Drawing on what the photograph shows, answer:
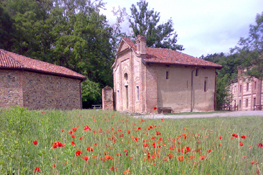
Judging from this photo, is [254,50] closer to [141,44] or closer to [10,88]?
[141,44]

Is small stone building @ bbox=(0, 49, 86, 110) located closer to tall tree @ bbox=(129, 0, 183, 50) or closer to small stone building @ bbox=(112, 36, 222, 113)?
small stone building @ bbox=(112, 36, 222, 113)

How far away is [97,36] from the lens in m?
30.4

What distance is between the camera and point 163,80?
18.4 m

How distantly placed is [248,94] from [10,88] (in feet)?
126

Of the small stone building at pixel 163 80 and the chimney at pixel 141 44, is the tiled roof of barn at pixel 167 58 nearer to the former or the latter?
the small stone building at pixel 163 80

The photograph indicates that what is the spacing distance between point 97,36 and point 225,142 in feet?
96.7

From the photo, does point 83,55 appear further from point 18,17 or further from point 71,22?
point 18,17

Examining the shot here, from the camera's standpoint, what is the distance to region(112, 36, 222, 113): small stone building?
17.8m

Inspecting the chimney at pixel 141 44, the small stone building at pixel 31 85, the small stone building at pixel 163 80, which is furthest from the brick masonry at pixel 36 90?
the chimney at pixel 141 44

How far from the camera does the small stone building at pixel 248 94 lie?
102ft

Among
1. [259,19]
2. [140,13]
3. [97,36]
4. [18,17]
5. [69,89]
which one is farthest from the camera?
[140,13]

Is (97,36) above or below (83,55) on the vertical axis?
above

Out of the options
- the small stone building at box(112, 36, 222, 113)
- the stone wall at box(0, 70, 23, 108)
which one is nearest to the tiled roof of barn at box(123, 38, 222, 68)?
the small stone building at box(112, 36, 222, 113)

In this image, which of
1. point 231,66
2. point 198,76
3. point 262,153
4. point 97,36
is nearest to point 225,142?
point 262,153
